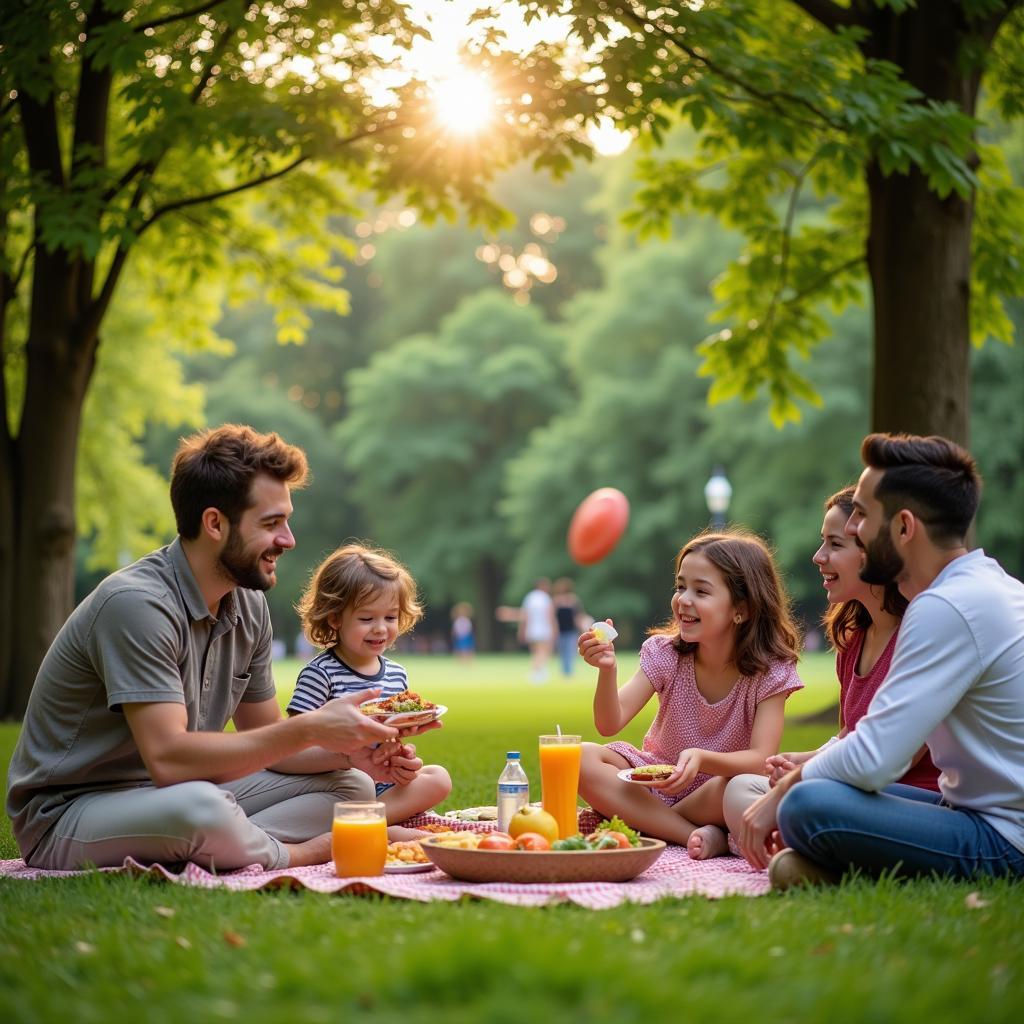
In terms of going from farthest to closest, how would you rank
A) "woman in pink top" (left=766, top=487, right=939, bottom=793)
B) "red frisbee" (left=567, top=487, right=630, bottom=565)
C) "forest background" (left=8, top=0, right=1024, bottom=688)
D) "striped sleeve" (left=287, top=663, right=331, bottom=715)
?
"red frisbee" (left=567, top=487, right=630, bottom=565)
"forest background" (left=8, top=0, right=1024, bottom=688)
"striped sleeve" (left=287, top=663, right=331, bottom=715)
"woman in pink top" (left=766, top=487, right=939, bottom=793)

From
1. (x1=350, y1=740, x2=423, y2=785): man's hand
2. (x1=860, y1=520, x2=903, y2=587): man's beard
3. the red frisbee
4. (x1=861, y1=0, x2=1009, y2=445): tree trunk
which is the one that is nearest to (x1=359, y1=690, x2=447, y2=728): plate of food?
(x1=350, y1=740, x2=423, y2=785): man's hand

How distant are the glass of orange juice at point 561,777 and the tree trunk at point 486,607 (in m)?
42.7

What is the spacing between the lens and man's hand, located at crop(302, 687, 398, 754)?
4.50 metres

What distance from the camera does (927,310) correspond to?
9992mm

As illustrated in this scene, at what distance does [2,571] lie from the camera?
12.7 m

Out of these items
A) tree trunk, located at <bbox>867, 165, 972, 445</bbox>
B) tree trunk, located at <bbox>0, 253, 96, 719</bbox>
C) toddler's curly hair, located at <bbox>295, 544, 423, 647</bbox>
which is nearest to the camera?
toddler's curly hair, located at <bbox>295, 544, 423, 647</bbox>

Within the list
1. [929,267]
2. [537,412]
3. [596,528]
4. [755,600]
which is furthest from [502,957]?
[537,412]

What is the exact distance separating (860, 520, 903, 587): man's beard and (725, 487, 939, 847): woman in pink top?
2.05 ft

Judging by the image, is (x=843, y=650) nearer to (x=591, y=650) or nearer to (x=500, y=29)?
(x=591, y=650)

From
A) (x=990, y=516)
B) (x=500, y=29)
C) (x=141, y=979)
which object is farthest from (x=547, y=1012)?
(x=990, y=516)

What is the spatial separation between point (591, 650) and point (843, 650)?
1.02 meters

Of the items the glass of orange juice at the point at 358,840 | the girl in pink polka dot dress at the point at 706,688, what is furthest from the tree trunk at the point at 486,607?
the glass of orange juice at the point at 358,840

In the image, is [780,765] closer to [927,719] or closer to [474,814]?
[927,719]

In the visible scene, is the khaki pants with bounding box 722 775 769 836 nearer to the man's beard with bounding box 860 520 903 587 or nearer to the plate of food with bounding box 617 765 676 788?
the plate of food with bounding box 617 765 676 788
